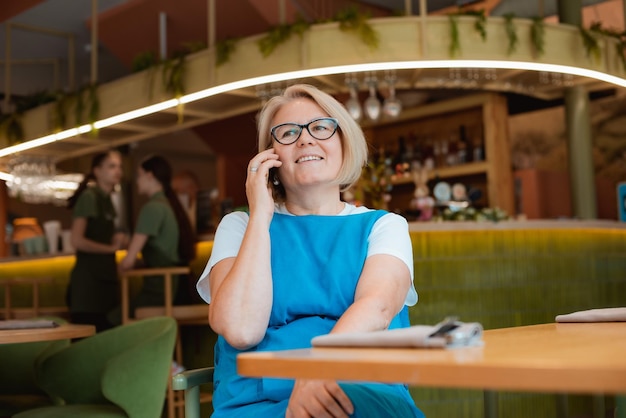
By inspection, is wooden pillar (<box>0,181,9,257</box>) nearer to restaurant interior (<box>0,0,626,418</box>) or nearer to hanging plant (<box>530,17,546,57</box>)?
restaurant interior (<box>0,0,626,418</box>)

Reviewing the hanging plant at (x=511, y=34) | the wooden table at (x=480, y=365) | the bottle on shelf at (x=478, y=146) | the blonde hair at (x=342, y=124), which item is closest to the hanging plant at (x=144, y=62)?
the hanging plant at (x=511, y=34)

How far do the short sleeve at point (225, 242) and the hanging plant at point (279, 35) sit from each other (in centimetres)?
353

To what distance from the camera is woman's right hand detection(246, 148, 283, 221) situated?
1.90 meters

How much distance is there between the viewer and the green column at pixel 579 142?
6.72 metres

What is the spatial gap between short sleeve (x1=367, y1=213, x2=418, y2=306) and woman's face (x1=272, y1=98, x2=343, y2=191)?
0.20 m

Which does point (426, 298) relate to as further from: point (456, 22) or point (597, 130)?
point (597, 130)

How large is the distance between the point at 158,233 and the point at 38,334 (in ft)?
7.98

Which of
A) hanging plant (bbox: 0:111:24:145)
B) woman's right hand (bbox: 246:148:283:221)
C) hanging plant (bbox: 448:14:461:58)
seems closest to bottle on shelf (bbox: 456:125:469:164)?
hanging plant (bbox: 448:14:461:58)

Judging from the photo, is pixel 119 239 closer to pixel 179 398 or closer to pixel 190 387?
pixel 179 398

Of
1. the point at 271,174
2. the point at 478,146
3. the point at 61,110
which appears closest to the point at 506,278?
the point at 478,146

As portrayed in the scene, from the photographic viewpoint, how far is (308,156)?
6.57 ft

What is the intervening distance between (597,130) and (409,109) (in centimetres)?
238

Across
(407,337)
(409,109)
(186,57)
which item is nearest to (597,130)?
(409,109)

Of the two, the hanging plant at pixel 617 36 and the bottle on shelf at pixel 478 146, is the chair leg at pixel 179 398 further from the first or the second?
the hanging plant at pixel 617 36
